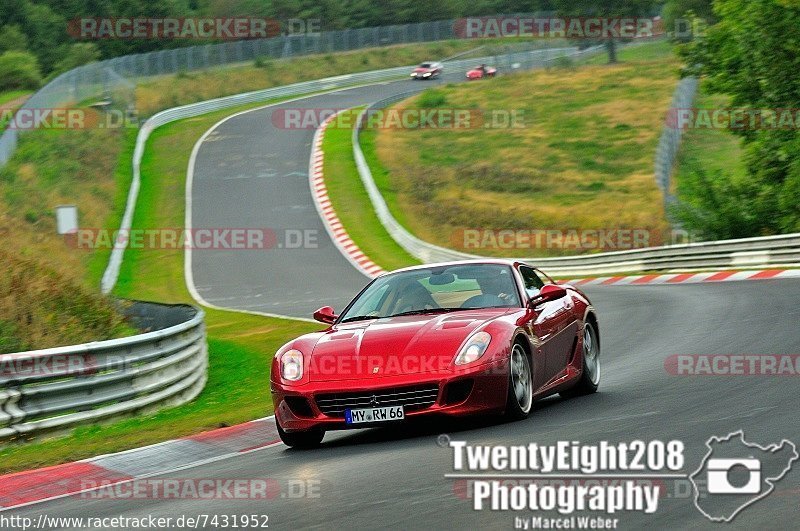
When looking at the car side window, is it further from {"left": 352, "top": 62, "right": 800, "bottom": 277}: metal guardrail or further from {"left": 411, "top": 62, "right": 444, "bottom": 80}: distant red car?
{"left": 411, "top": 62, "right": 444, "bottom": 80}: distant red car

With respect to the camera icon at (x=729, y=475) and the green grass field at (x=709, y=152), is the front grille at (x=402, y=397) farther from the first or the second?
the green grass field at (x=709, y=152)

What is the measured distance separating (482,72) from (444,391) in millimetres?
72424

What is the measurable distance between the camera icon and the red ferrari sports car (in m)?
2.31

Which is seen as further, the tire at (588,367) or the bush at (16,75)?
the bush at (16,75)

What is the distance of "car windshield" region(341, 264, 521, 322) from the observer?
33.8 feet

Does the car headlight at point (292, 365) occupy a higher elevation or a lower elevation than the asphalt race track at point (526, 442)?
higher

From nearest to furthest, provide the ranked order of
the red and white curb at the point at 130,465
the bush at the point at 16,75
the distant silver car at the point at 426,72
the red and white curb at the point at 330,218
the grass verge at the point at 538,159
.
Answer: the red and white curb at the point at 130,465
the red and white curb at the point at 330,218
the grass verge at the point at 538,159
the bush at the point at 16,75
the distant silver car at the point at 426,72

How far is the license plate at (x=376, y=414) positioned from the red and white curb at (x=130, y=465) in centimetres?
116

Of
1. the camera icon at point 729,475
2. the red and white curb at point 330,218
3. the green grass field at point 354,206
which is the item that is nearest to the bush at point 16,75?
the red and white curb at point 330,218

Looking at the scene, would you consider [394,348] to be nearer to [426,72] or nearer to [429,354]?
[429,354]

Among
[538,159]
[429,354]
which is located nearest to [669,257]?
[429,354]

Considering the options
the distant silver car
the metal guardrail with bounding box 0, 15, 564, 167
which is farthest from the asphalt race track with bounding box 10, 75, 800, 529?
the distant silver car

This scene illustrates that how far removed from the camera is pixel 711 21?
90.1 meters

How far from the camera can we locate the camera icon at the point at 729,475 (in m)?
6.45
